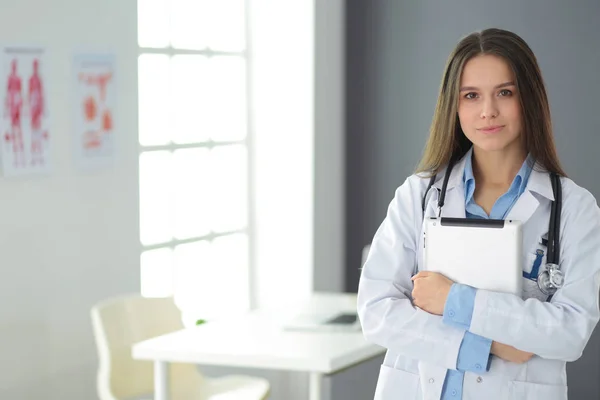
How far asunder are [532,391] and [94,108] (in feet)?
7.70

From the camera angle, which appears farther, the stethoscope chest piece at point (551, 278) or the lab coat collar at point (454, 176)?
the lab coat collar at point (454, 176)

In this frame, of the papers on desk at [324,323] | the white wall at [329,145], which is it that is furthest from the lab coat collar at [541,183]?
the white wall at [329,145]

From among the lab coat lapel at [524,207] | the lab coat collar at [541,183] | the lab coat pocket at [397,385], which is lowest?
the lab coat pocket at [397,385]

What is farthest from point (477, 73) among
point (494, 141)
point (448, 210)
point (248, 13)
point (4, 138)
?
point (248, 13)

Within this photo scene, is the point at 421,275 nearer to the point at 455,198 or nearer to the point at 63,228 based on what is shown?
the point at 455,198

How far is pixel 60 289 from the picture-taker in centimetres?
361

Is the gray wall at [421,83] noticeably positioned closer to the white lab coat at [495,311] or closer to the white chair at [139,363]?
the white chair at [139,363]

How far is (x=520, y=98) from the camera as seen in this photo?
6.22 ft

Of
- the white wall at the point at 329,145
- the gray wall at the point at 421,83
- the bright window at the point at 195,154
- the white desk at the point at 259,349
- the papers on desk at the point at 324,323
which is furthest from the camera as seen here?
the white wall at the point at 329,145

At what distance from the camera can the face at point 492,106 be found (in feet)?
6.23

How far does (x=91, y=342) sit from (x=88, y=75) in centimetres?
103

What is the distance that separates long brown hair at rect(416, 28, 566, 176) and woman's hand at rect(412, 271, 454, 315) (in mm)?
248

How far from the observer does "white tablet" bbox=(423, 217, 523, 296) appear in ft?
6.06

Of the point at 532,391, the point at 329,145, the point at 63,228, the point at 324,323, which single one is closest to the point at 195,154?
the point at 329,145
